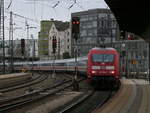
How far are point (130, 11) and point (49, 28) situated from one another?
104m

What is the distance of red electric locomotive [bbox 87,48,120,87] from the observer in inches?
835

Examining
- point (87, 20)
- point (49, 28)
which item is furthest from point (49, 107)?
point (49, 28)

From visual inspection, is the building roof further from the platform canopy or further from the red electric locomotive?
the platform canopy

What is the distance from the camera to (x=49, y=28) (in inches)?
4675

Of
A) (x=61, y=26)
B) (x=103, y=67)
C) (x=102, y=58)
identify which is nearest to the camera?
(x=103, y=67)

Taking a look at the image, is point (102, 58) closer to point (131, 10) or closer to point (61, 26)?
point (131, 10)

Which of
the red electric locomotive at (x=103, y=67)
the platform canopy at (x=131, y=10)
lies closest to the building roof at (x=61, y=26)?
the red electric locomotive at (x=103, y=67)

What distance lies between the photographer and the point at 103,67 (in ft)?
70.1

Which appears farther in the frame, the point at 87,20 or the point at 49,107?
the point at 87,20

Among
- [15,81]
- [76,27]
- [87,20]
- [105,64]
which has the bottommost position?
[15,81]

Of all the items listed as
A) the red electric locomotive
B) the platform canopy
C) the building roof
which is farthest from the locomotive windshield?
the building roof

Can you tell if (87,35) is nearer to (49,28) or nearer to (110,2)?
(49,28)

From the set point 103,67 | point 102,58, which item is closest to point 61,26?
point 102,58

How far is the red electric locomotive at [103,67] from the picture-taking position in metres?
21.2
